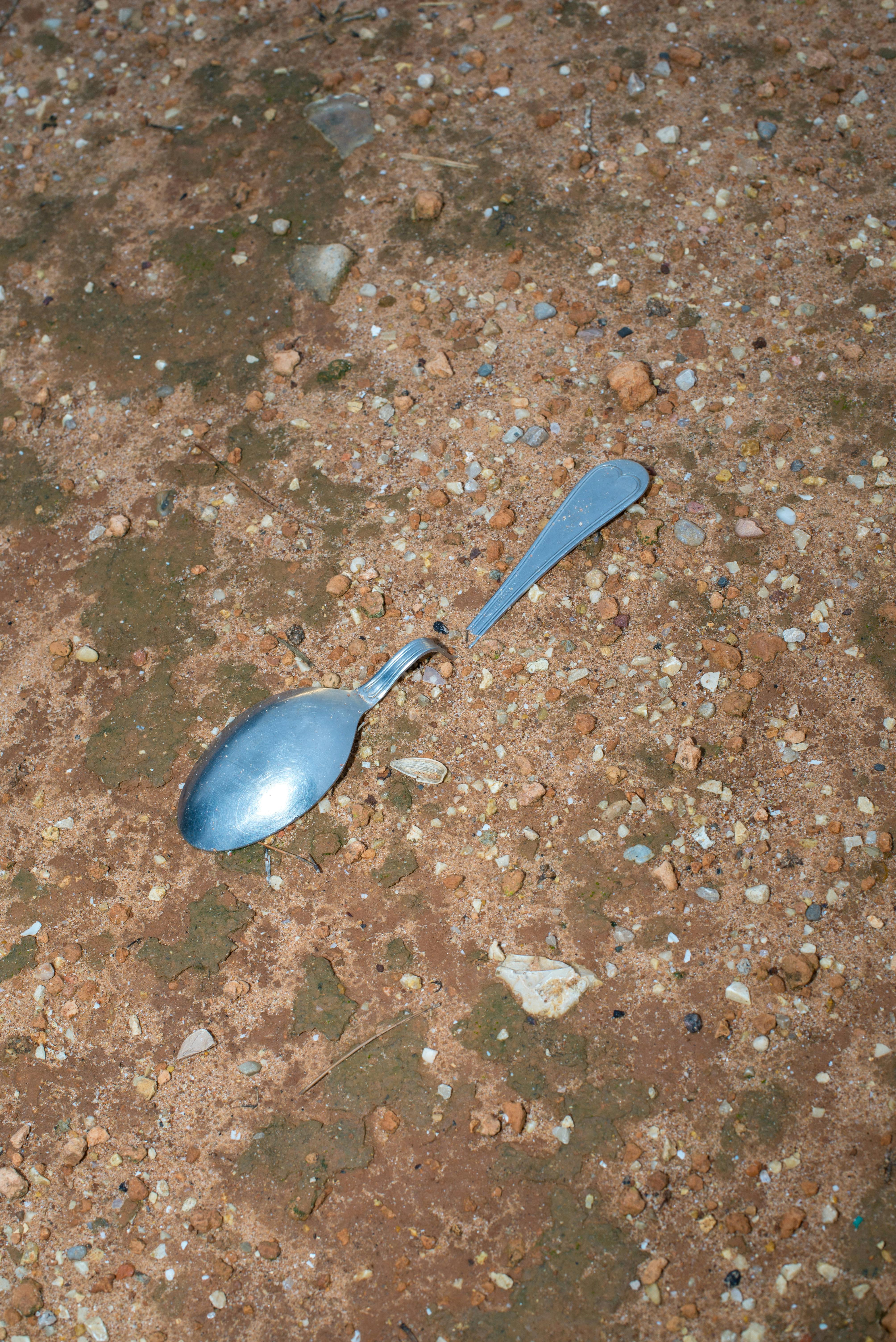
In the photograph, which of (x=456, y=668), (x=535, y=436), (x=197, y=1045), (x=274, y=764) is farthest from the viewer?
(x=535, y=436)

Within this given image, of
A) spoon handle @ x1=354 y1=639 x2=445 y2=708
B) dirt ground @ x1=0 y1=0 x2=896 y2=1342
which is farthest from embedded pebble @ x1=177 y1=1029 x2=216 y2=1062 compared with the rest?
spoon handle @ x1=354 y1=639 x2=445 y2=708

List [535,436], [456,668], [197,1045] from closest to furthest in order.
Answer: [197,1045] → [456,668] → [535,436]

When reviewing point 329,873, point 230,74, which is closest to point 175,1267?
point 329,873

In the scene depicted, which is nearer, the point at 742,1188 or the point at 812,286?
the point at 742,1188

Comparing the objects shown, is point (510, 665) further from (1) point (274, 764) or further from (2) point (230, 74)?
(2) point (230, 74)

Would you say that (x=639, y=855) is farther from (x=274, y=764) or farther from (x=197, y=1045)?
(x=197, y=1045)

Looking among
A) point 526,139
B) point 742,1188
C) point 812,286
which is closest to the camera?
point 742,1188

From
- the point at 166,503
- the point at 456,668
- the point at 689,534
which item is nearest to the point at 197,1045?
the point at 456,668
